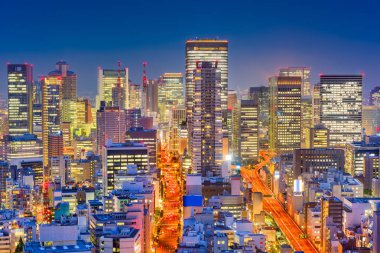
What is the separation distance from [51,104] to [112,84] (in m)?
10.7

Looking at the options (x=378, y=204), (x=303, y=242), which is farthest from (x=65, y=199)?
(x=378, y=204)

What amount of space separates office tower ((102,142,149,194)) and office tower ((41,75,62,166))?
18084 mm

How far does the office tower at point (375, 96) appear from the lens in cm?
5866

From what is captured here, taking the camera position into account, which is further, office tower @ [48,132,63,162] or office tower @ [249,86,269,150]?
office tower @ [249,86,269,150]

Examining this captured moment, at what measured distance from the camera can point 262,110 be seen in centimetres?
5353

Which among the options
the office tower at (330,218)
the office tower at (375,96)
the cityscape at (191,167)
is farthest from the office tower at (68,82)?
the office tower at (330,218)

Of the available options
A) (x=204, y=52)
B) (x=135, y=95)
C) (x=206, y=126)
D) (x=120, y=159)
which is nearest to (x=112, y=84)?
(x=135, y=95)

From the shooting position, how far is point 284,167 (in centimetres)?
3522

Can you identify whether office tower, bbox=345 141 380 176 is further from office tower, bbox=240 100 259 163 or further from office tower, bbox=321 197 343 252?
office tower, bbox=321 197 343 252

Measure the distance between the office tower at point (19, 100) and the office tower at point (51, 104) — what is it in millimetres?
1233

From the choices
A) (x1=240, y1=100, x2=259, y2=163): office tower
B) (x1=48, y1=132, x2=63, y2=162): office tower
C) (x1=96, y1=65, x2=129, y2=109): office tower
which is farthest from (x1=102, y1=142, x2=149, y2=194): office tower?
(x1=96, y1=65, x2=129, y2=109): office tower

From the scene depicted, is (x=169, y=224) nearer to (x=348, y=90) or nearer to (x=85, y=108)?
(x=348, y=90)

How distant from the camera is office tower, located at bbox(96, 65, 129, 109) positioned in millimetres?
60656

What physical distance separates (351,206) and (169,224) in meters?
6.46
